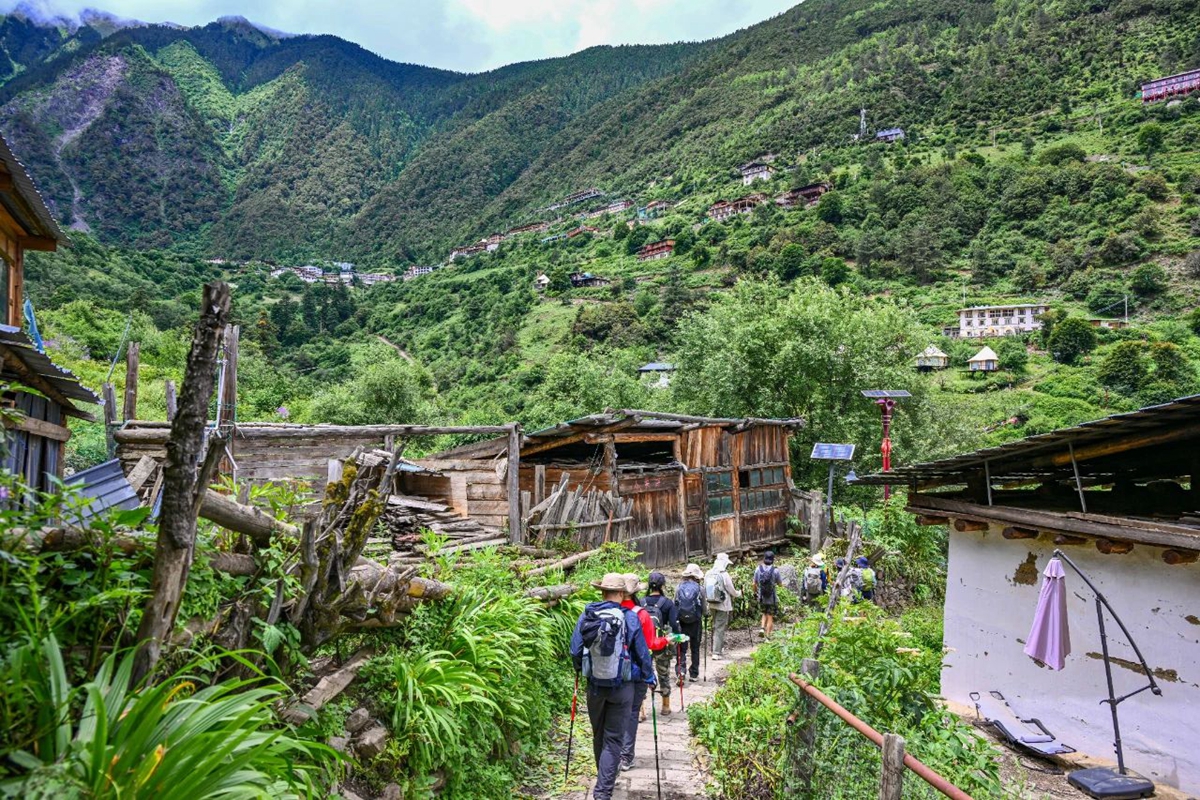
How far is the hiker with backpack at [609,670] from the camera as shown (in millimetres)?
5703

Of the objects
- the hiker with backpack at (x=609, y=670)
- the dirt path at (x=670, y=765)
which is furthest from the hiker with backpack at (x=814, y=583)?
the hiker with backpack at (x=609, y=670)

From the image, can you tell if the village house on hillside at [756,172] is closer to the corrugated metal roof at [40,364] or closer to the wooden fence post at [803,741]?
the corrugated metal roof at [40,364]

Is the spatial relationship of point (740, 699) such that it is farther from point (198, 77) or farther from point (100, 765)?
point (198, 77)

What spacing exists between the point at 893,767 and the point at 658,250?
9894 centimetres

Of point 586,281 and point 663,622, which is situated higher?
point 586,281

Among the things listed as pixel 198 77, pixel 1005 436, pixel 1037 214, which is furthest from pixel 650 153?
pixel 1005 436

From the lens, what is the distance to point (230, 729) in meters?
2.73

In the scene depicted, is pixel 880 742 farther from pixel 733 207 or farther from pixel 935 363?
pixel 733 207

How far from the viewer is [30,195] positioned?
8984mm

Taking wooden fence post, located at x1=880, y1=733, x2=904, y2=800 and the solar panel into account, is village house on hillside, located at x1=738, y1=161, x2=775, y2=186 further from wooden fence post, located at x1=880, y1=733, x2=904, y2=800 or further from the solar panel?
wooden fence post, located at x1=880, y1=733, x2=904, y2=800

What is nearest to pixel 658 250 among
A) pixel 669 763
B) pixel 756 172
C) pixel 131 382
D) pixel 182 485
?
pixel 756 172

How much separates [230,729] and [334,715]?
6.02ft

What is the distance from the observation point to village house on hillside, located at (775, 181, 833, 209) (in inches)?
3895

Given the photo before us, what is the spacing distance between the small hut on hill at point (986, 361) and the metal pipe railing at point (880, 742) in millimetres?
67035
